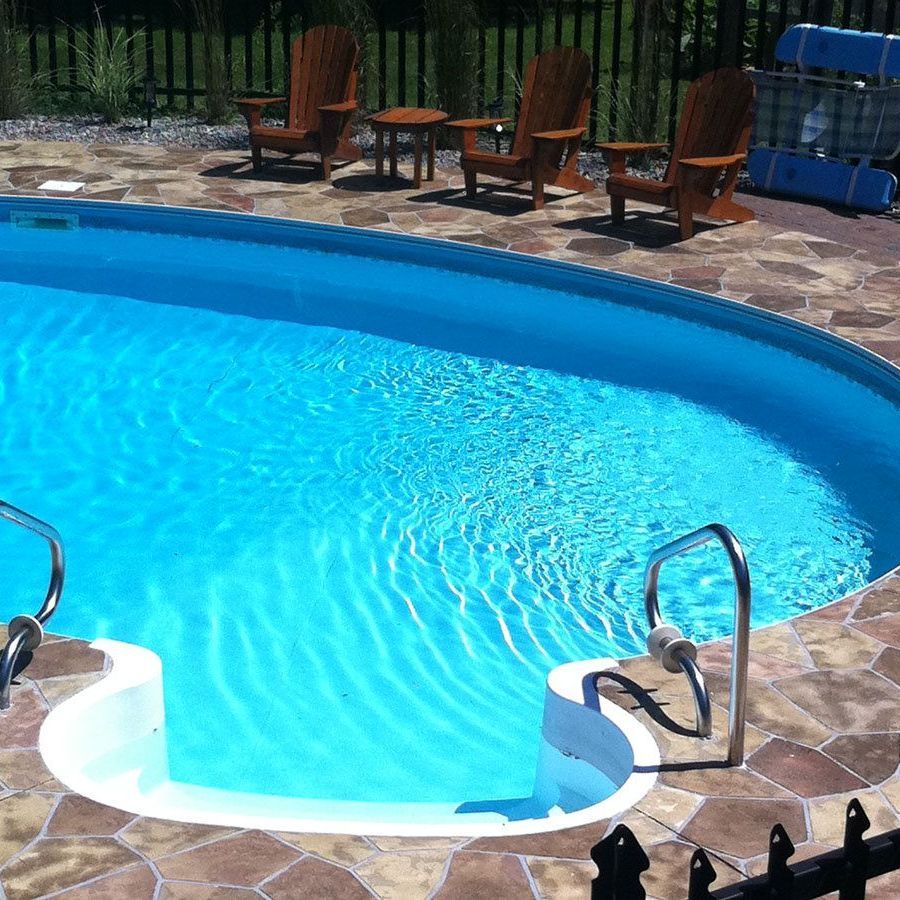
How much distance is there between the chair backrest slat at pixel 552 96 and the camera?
10367 mm

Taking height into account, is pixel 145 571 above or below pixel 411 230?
below

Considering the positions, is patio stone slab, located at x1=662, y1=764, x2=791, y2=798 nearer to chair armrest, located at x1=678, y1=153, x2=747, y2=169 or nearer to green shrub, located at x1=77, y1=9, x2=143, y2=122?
chair armrest, located at x1=678, y1=153, x2=747, y2=169

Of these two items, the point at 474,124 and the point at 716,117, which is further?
the point at 474,124

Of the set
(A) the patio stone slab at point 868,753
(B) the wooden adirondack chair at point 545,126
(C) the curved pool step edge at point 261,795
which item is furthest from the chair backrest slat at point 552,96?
(A) the patio stone slab at point 868,753

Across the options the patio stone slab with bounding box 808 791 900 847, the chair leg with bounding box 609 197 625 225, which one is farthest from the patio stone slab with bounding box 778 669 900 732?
the chair leg with bounding box 609 197 625 225

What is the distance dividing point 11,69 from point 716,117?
6275mm

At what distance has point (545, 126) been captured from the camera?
10.6 meters

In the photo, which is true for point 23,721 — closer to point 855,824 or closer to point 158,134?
point 855,824

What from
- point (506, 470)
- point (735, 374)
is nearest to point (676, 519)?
point (506, 470)

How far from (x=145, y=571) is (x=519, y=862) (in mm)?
2852

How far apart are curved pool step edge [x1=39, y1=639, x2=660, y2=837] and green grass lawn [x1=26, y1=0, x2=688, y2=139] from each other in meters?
7.64

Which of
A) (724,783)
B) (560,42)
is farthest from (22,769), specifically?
(560,42)

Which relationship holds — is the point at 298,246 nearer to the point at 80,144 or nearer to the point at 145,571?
the point at 80,144

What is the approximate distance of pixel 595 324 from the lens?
9.09 meters
